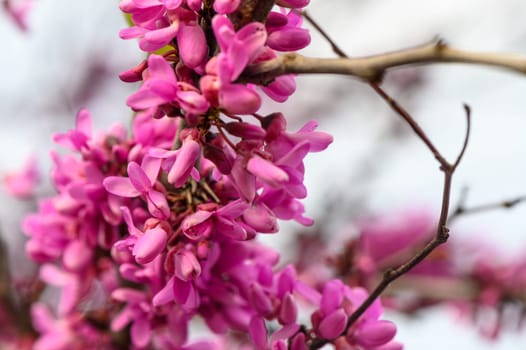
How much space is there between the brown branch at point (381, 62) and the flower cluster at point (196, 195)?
0.04 metres

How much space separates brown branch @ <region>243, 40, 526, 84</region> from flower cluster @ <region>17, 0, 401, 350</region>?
43 mm

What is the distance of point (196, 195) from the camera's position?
3.07 feet

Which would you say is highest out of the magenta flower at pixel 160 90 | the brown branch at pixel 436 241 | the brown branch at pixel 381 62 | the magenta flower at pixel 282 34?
the brown branch at pixel 381 62

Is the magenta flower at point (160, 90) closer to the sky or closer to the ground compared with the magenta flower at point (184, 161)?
closer to the sky

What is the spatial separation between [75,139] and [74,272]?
0.92ft

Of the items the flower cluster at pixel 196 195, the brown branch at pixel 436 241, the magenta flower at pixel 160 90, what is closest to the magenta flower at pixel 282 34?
the flower cluster at pixel 196 195

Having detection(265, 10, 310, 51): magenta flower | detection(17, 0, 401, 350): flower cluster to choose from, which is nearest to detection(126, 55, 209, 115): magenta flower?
detection(17, 0, 401, 350): flower cluster

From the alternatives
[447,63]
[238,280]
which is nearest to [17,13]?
[238,280]

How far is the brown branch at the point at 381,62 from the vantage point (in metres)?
0.55

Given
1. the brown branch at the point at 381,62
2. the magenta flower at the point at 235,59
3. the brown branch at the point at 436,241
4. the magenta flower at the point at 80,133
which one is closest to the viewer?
the brown branch at the point at 381,62

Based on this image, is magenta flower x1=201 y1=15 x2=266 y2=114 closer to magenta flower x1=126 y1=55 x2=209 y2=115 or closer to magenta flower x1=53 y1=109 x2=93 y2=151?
magenta flower x1=126 y1=55 x2=209 y2=115

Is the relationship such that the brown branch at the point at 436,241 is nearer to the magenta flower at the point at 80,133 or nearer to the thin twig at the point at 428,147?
the thin twig at the point at 428,147

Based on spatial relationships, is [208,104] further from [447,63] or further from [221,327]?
[221,327]

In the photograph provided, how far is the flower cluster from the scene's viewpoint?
0.77 metres
